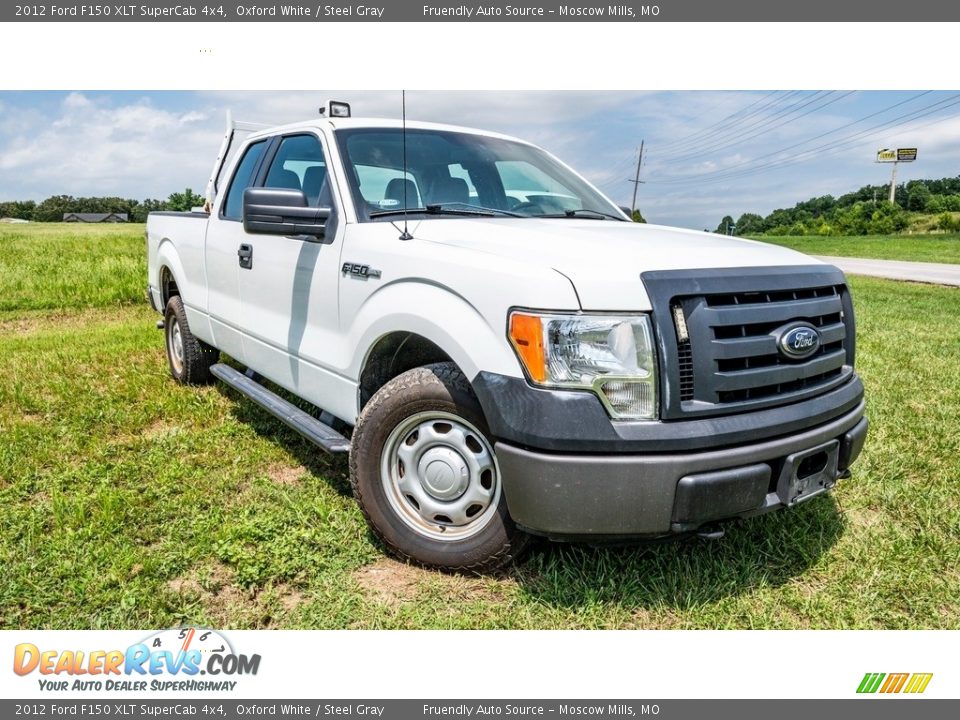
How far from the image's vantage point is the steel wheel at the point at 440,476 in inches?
111

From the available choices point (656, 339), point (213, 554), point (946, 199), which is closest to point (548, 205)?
point (656, 339)

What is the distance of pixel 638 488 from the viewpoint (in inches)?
94.9

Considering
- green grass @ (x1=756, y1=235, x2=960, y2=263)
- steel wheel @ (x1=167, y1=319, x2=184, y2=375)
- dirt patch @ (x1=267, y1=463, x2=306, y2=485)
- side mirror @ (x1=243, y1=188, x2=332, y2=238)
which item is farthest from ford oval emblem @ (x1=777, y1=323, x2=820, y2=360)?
green grass @ (x1=756, y1=235, x2=960, y2=263)

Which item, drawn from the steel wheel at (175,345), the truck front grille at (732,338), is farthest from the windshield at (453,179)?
the steel wheel at (175,345)

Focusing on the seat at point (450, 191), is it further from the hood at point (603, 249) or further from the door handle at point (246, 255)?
the door handle at point (246, 255)

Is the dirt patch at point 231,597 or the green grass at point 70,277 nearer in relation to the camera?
the dirt patch at point 231,597

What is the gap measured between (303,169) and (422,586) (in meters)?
2.48

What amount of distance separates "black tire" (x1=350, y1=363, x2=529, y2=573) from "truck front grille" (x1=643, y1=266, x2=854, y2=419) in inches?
30.6

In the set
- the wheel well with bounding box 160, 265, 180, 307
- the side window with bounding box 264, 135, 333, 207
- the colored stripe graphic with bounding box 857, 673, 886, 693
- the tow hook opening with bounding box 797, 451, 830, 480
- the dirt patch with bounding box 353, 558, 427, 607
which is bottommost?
the colored stripe graphic with bounding box 857, 673, 886, 693

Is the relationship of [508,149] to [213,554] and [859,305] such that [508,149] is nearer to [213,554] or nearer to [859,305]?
[213,554]

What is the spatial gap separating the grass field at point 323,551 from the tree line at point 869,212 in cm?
4109

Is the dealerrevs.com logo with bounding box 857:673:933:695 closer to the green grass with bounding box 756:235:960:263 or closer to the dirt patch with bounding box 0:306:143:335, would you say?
the dirt patch with bounding box 0:306:143:335

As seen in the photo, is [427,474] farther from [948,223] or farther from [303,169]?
[948,223]

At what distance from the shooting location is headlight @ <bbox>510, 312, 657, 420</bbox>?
240 centimetres
